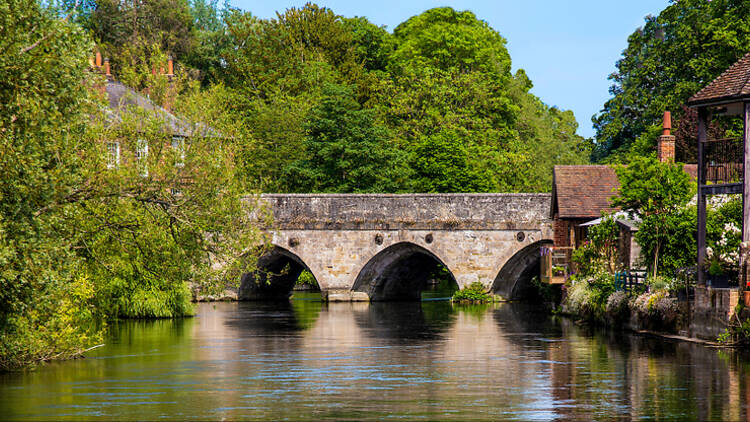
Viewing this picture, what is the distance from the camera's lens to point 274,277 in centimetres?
4744

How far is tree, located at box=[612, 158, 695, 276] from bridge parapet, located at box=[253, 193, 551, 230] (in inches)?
462

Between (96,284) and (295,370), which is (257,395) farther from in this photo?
(96,284)

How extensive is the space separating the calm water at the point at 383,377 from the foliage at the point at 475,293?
419 inches

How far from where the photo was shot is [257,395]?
17281 millimetres

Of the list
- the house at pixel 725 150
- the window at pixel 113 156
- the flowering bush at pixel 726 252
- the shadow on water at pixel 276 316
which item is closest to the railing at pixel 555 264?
the shadow on water at pixel 276 316

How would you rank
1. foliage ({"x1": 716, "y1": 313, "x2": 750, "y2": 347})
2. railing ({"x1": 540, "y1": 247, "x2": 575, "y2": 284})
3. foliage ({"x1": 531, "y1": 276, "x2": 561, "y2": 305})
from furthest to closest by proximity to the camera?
foliage ({"x1": 531, "y1": 276, "x2": 561, "y2": 305}) → railing ({"x1": 540, "y1": 247, "x2": 575, "y2": 284}) → foliage ({"x1": 716, "y1": 313, "x2": 750, "y2": 347})

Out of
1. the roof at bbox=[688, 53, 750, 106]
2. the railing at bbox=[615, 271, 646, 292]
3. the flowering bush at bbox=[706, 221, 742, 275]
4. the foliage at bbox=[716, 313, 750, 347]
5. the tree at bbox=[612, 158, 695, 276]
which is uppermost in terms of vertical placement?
the roof at bbox=[688, 53, 750, 106]

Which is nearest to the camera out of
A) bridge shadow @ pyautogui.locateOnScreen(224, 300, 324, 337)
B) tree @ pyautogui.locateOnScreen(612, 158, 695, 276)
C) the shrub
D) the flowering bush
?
the flowering bush

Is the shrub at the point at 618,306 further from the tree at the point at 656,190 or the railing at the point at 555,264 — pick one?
the railing at the point at 555,264

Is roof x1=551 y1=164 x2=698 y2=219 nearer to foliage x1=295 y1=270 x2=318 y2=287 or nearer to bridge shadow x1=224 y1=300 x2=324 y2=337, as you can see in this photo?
bridge shadow x1=224 y1=300 x2=324 y2=337

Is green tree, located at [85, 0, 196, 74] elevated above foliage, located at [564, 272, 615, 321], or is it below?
above

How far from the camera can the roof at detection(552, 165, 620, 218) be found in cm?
3803

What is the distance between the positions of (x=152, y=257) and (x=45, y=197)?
637 cm

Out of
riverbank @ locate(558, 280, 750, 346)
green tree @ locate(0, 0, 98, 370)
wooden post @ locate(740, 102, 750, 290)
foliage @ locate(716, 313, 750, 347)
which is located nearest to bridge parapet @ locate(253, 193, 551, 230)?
riverbank @ locate(558, 280, 750, 346)
